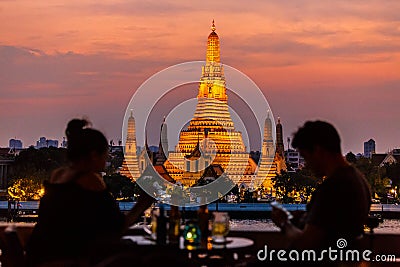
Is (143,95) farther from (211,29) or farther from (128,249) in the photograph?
(128,249)

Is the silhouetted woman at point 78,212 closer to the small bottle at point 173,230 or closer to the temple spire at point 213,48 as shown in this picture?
the small bottle at point 173,230

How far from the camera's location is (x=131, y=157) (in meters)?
73.8

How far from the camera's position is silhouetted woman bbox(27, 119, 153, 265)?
409 cm

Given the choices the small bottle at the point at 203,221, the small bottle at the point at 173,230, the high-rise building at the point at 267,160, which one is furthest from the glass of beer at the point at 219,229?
the high-rise building at the point at 267,160

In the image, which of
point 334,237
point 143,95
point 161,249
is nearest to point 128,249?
point 161,249

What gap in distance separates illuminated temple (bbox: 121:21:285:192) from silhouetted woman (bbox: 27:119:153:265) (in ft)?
204

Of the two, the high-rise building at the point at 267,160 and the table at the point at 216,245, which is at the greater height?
the high-rise building at the point at 267,160

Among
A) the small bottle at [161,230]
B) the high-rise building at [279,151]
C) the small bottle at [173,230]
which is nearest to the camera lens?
the small bottle at [161,230]

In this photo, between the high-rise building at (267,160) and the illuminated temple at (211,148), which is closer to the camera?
the illuminated temple at (211,148)

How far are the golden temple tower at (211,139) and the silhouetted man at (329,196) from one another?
63.2 m

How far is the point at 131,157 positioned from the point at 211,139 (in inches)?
270

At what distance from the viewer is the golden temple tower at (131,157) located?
70350 millimetres

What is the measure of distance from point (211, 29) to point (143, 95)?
25713 millimetres

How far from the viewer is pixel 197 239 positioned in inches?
172
